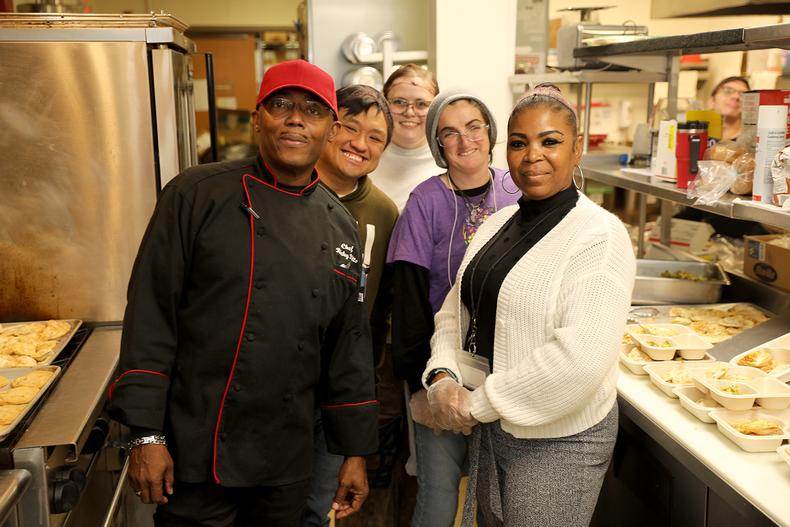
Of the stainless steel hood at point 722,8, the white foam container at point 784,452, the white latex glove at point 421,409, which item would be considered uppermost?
the stainless steel hood at point 722,8

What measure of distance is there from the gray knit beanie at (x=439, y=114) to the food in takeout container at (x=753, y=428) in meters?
0.92

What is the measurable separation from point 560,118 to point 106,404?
1292 mm

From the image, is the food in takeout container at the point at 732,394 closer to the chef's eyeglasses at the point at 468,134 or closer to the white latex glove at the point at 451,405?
the white latex glove at the point at 451,405

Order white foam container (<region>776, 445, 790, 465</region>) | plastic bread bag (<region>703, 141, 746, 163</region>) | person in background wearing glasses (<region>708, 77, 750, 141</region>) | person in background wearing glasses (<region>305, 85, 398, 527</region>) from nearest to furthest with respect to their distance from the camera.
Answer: white foam container (<region>776, 445, 790, 465</region>)
person in background wearing glasses (<region>305, 85, 398, 527</region>)
plastic bread bag (<region>703, 141, 746, 163</region>)
person in background wearing glasses (<region>708, 77, 750, 141</region>)

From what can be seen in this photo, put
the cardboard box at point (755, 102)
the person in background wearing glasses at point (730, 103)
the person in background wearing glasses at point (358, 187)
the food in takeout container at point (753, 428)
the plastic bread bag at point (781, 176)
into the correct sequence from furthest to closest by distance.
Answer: the person in background wearing glasses at point (730, 103) < the person in background wearing glasses at point (358, 187) < the cardboard box at point (755, 102) < the plastic bread bag at point (781, 176) < the food in takeout container at point (753, 428)

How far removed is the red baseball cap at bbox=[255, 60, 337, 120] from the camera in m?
1.58

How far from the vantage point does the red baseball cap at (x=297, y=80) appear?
158 cm

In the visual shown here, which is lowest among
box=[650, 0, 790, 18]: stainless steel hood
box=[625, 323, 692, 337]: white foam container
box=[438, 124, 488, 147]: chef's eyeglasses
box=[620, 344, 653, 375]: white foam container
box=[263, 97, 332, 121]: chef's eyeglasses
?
box=[620, 344, 653, 375]: white foam container

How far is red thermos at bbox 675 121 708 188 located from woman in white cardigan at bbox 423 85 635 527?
0.90 metres

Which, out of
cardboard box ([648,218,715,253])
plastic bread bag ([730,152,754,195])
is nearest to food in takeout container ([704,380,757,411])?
plastic bread bag ([730,152,754,195])

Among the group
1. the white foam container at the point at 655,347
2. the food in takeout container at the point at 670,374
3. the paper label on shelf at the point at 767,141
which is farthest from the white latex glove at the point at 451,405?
the paper label on shelf at the point at 767,141

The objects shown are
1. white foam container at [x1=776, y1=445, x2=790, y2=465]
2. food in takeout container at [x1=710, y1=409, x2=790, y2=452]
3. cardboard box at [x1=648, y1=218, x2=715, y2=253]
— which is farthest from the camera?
cardboard box at [x1=648, y1=218, x2=715, y2=253]

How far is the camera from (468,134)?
2.03 meters

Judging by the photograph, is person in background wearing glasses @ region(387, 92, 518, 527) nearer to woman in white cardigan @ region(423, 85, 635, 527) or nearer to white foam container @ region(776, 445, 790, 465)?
woman in white cardigan @ region(423, 85, 635, 527)
